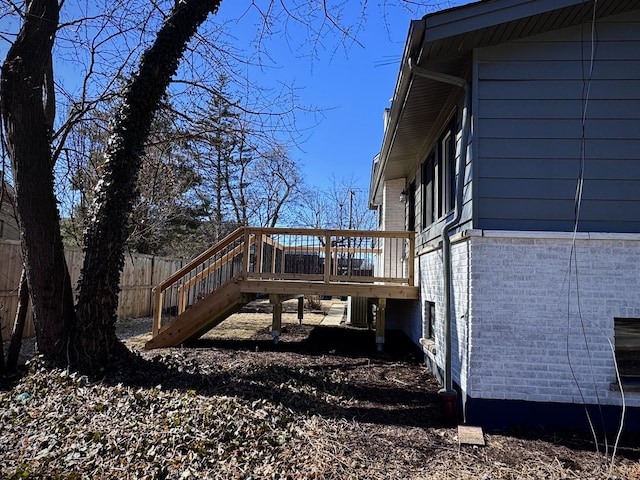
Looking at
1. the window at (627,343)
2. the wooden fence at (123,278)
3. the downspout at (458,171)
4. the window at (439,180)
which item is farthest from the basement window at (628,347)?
the wooden fence at (123,278)

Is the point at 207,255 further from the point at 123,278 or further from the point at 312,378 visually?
the point at 123,278

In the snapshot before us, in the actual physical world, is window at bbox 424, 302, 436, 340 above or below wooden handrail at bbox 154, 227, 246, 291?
below

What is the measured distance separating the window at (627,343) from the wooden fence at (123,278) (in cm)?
772

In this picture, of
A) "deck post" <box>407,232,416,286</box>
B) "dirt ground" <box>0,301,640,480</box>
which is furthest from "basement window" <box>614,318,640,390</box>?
"deck post" <box>407,232,416,286</box>

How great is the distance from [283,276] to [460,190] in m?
3.62

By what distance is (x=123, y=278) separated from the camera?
39.6 ft

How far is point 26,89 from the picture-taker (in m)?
5.04

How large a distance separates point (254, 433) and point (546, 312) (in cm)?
280

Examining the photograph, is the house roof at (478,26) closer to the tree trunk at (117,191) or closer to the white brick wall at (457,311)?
the white brick wall at (457,311)

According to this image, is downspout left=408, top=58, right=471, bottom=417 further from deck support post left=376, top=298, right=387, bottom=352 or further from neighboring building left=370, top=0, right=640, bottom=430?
deck support post left=376, top=298, right=387, bottom=352

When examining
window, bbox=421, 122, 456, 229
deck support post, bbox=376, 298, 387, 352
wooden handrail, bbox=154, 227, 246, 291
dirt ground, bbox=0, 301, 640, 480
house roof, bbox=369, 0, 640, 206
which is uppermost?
house roof, bbox=369, 0, 640, 206

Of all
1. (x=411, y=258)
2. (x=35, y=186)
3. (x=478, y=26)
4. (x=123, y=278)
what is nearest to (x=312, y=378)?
(x=411, y=258)

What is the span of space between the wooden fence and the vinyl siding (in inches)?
267

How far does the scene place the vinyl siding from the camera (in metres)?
4.08
